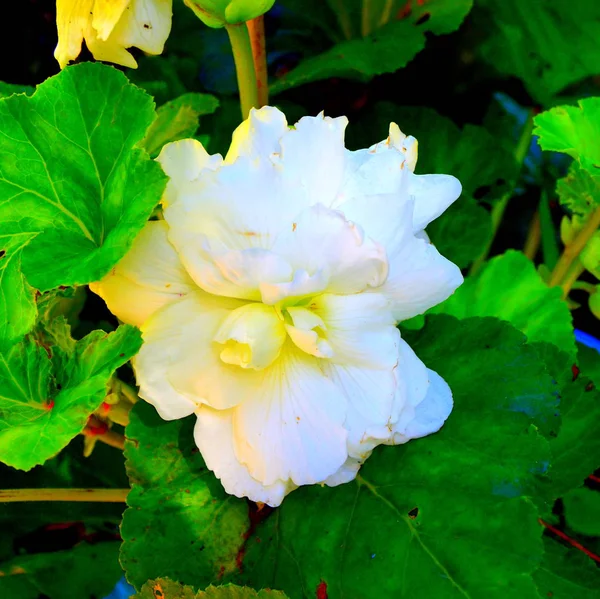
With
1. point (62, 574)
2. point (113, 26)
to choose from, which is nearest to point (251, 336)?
point (113, 26)

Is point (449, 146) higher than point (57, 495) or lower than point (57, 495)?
higher

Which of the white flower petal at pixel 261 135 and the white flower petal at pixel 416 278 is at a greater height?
the white flower petal at pixel 261 135

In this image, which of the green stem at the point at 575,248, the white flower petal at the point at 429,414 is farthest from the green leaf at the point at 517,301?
the white flower petal at the point at 429,414

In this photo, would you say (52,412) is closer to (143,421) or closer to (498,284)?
(143,421)

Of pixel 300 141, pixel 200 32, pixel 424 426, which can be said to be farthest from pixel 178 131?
pixel 200 32

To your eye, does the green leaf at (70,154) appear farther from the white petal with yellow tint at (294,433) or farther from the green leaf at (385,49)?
the green leaf at (385,49)

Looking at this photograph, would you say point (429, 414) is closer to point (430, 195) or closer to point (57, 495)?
point (430, 195)

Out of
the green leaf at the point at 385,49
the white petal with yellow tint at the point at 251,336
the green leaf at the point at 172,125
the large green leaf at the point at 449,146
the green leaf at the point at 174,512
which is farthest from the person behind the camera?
the large green leaf at the point at 449,146
